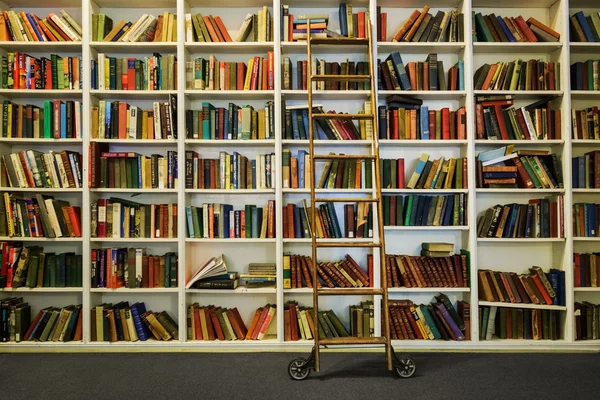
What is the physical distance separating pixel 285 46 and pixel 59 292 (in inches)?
105

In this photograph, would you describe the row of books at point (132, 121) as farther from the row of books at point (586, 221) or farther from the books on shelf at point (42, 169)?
the row of books at point (586, 221)

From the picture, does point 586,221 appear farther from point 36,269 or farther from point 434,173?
point 36,269

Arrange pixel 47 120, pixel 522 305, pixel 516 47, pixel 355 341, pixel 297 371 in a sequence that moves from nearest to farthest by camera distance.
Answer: pixel 355 341
pixel 297 371
pixel 522 305
pixel 47 120
pixel 516 47

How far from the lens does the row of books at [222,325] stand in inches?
129

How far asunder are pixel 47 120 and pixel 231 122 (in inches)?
55.4

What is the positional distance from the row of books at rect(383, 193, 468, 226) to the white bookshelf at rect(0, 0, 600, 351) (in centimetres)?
6

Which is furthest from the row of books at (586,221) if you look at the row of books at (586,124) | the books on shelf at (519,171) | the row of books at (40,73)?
the row of books at (40,73)

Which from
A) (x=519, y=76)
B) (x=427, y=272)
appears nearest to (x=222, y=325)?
(x=427, y=272)

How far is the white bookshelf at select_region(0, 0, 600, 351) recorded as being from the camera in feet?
10.7

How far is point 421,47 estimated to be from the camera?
3420 mm

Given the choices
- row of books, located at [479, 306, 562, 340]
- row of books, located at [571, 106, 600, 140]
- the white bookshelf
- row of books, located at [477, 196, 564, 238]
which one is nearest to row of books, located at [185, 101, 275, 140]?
the white bookshelf

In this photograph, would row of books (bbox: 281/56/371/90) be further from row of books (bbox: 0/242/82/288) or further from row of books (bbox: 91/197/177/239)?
row of books (bbox: 0/242/82/288)

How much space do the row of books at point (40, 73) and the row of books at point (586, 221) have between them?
3.93 meters

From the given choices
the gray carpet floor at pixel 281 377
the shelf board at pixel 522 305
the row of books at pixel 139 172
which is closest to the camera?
the gray carpet floor at pixel 281 377
